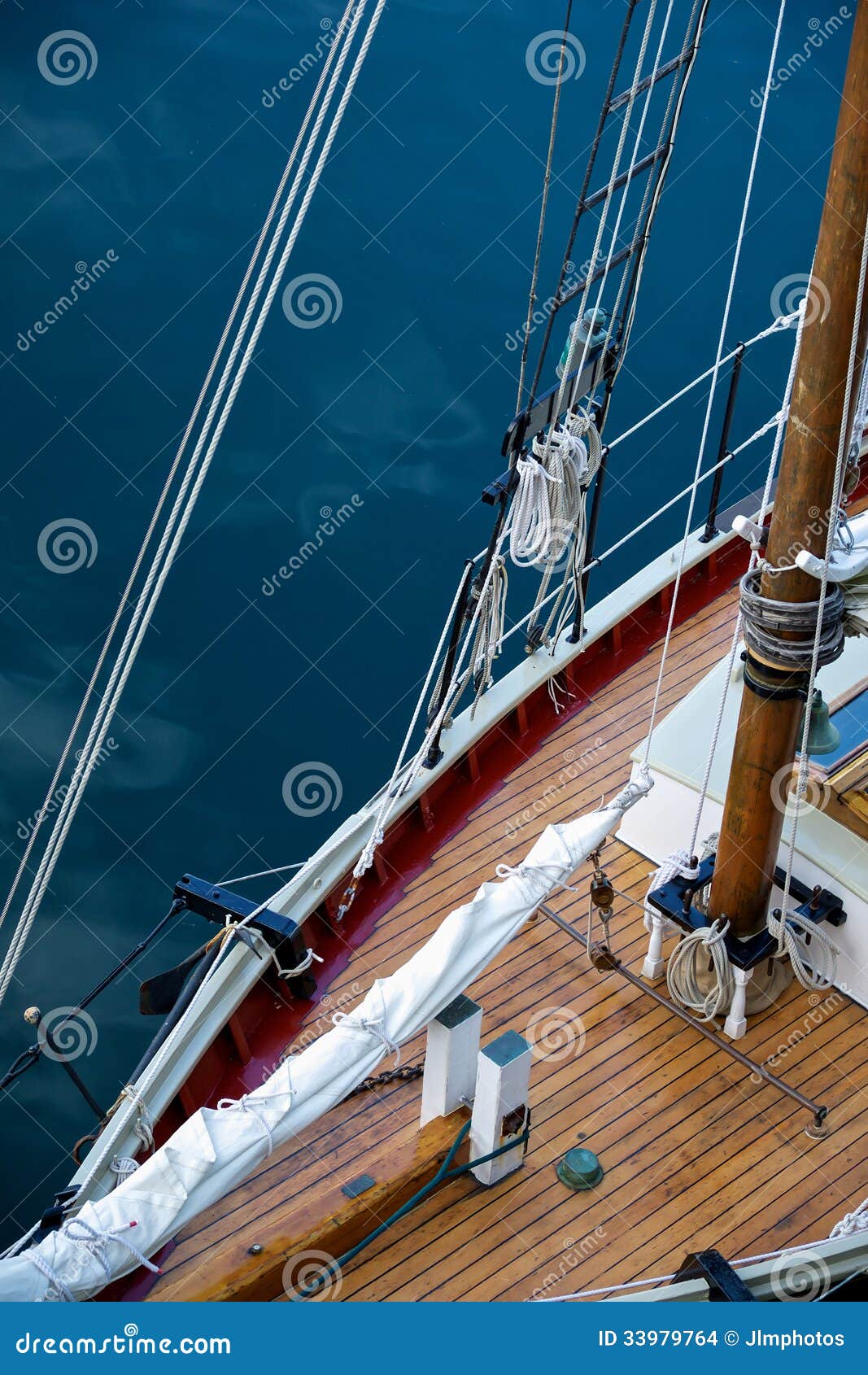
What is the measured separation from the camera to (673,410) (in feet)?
40.4

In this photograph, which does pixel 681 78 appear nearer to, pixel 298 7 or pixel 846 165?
pixel 846 165

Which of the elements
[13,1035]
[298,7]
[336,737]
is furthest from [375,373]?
[13,1035]
